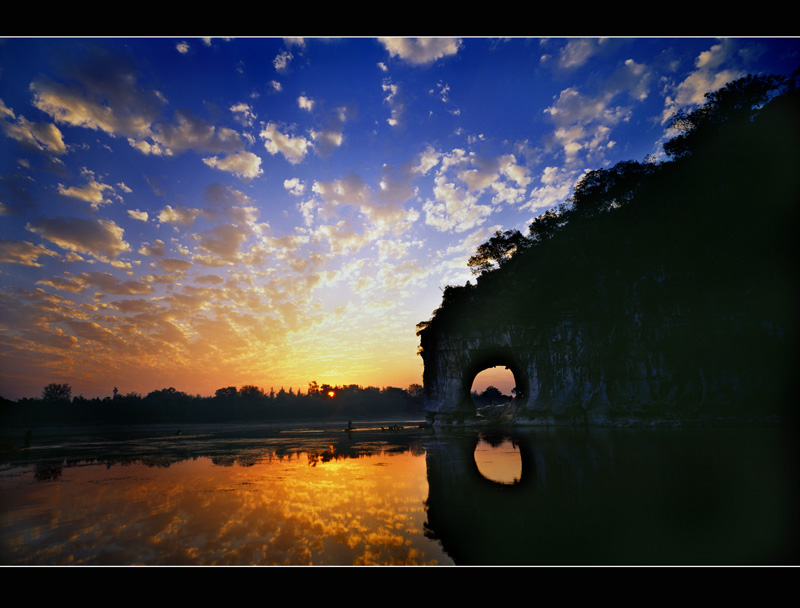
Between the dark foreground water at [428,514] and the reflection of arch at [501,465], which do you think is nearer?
the dark foreground water at [428,514]

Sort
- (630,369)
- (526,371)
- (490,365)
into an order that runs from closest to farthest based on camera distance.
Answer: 1. (630,369)
2. (526,371)
3. (490,365)

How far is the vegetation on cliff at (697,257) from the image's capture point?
80.1 ft

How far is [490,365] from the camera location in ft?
165

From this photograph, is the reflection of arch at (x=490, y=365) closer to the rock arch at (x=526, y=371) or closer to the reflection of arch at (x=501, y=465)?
the rock arch at (x=526, y=371)

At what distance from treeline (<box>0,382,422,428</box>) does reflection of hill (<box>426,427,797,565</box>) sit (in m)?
73.1

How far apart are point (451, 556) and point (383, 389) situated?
524ft

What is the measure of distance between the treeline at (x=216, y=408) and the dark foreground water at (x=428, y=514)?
6972 centimetres

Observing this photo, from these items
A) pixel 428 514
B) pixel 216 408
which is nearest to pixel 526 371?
pixel 428 514

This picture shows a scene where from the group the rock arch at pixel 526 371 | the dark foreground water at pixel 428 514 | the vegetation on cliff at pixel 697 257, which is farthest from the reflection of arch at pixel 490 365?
the dark foreground water at pixel 428 514

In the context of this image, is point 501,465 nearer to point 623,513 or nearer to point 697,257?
point 623,513

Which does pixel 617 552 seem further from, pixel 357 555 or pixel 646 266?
pixel 646 266

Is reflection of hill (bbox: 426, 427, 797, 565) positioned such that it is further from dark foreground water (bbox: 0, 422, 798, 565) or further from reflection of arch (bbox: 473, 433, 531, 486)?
reflection of arch (bbox: 473, 433, 531, 486)

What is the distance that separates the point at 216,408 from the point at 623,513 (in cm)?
12483
